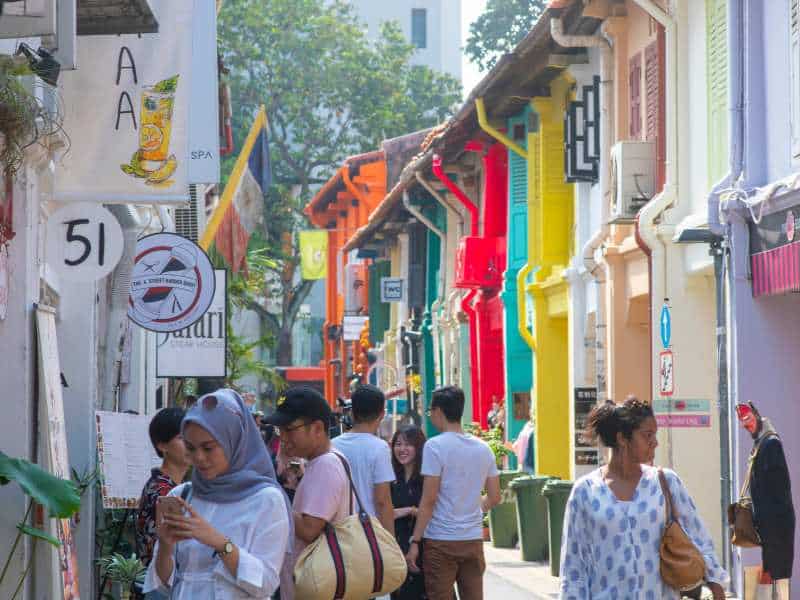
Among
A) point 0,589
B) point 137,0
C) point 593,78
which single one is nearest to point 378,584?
point 0,589

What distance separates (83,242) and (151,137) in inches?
34.4

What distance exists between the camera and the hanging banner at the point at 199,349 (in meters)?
17.1

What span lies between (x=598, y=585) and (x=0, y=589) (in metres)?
4.03

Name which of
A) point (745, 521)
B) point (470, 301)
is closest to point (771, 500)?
point (745, 521)

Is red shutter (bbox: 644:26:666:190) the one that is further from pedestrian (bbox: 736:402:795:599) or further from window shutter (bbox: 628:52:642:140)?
pedestrian (bbox: 736:402:795:599)

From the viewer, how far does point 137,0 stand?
10414 mm

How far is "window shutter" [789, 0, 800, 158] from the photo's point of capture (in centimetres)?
1449

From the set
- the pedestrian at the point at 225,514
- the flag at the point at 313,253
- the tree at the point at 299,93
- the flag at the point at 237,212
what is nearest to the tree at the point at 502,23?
the tree at the point at 299,93

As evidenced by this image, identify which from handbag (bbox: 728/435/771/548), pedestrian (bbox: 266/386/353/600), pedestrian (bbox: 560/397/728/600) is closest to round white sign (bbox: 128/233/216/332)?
handbag (bbox: 728/435/771/548)

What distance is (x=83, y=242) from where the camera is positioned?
1191cm

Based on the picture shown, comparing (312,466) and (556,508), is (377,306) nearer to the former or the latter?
(556,508)

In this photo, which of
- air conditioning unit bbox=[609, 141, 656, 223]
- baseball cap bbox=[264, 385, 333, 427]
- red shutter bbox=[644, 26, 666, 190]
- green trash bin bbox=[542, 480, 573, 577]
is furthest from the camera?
air conditioning unit bbox=[609, 141, 656, 223]

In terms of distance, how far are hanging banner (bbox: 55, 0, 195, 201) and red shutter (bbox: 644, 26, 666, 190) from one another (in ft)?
24.4

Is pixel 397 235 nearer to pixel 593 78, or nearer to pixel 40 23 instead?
pixel 593 78
